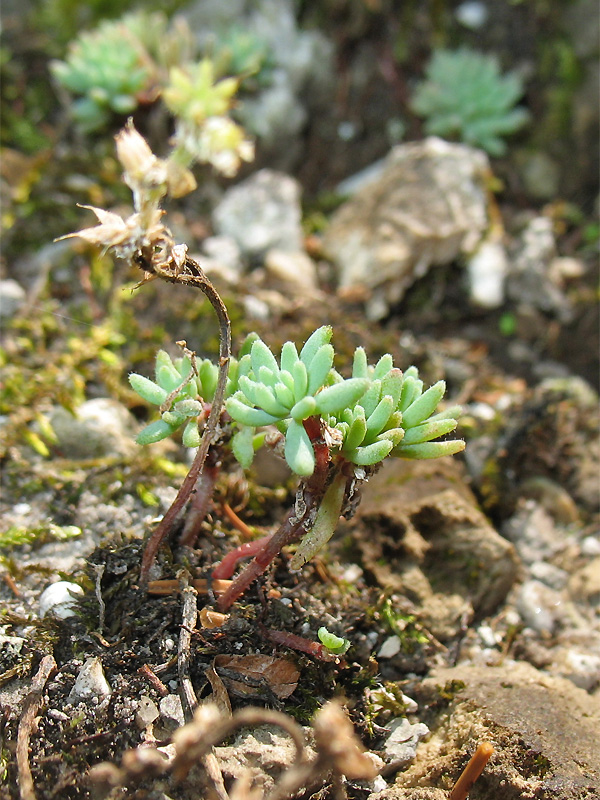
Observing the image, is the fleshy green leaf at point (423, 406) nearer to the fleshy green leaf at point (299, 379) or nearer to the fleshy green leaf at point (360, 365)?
the fleshy green leaf at point (360, 365)

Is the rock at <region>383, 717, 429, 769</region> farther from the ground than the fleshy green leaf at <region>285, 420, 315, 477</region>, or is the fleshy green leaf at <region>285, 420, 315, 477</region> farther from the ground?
the fleshy green leaf at <region>285, 420, 315, 477</region>

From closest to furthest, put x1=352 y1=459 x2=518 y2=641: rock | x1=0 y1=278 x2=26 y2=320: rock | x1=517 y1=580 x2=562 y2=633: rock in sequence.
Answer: x1=352 y1=459 x2=518 y2=641: rock → x1=517 y1=580 x2=562 y2=633: rock → x1=0 y1=278 x2=26 y2=320: rock

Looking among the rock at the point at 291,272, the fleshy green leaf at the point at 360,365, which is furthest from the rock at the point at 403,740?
the rock at the point at 291,272

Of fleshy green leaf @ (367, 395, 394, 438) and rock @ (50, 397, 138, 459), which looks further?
rock @ (50, 397, 138, 459)

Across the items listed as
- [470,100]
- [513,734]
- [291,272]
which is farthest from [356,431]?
[470,100]

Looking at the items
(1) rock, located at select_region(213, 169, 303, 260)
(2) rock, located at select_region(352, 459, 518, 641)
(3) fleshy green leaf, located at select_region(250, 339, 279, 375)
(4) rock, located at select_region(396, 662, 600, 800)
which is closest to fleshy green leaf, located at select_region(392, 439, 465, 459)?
(3) fleshy green leaf, located at select_region(250, 339, 279, 375)

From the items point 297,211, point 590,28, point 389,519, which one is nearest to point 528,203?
Result: point 590,28

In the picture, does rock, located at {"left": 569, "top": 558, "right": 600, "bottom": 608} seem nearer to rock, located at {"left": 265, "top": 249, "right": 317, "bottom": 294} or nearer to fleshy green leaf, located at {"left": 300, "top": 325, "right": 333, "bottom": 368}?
fleshy green leaf, located at {"left": 300, "top": 325, "right": 333, "bottom": 368}
